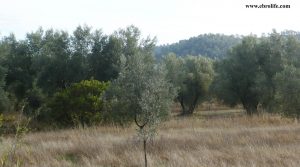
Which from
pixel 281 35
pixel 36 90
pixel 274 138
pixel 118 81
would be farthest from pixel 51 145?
pixel 281 35

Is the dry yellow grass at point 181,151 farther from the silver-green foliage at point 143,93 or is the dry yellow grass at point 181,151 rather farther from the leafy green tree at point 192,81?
the leafy green tree at point 192,81

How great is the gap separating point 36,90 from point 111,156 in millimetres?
22397

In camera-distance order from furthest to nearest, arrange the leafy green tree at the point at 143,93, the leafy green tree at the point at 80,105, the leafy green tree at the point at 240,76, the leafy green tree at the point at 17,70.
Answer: the leafy green tree at the point at 240,76 < the leafy green tree at the point at 17,70 < the leafy green tree at the point at 80,105 < the leafy green tree at the point at 143,93

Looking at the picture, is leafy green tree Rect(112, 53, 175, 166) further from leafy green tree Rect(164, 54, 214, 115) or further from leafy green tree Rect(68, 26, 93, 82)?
leafy green tree Rect(164, 54, 214, 115)

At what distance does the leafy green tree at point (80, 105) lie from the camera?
70.7ft

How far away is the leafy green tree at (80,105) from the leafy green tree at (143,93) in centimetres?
1200

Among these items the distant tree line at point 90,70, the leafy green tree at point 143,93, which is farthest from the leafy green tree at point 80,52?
the leafy green tree at point 143,93

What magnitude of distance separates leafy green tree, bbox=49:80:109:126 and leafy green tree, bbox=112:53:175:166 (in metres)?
12.0

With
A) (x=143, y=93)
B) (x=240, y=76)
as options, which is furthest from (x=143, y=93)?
(x=240, y=76)

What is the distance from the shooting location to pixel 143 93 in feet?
27.9

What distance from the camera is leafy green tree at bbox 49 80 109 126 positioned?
2156 cm

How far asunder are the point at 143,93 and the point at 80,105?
45.4 ft

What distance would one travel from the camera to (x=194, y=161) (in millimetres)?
7879

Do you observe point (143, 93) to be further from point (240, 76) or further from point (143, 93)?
point (240, 76)
